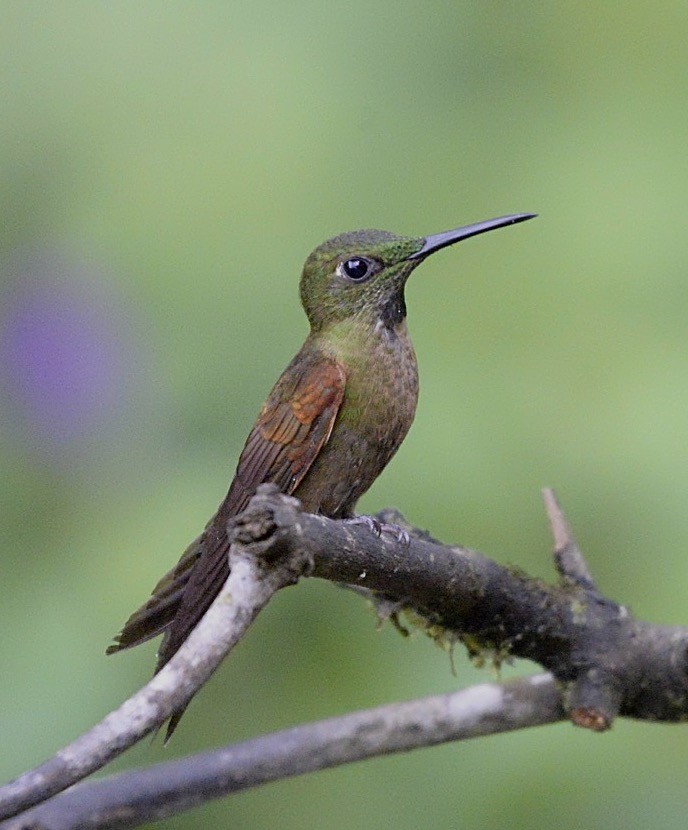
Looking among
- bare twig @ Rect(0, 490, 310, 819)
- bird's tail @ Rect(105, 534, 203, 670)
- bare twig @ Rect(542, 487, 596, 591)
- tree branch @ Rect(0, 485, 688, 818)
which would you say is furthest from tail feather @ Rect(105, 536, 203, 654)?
bare twig @ Rect(542, 487, 596, 591)

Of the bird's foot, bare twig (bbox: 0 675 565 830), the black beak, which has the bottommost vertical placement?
bare twig (bbox: 0 675 565 830)

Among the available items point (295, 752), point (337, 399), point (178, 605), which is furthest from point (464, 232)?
point (295, 752)

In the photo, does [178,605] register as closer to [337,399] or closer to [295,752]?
[295,752]

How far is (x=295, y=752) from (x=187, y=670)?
0.97 m

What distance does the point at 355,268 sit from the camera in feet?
8.83

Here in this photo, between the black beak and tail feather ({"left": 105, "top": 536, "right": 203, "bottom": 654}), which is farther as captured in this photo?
the black beak

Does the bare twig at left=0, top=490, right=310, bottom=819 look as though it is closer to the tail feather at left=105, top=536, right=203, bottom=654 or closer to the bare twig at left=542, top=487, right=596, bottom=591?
the tail feather at left=105, top=536, right=203, bottom=654

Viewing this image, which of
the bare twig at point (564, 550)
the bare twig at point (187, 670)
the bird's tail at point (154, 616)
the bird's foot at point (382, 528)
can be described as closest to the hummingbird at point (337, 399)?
the bird's tail at point (154, 616)

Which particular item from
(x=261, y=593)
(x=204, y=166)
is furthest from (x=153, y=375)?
(x=261, y=593)

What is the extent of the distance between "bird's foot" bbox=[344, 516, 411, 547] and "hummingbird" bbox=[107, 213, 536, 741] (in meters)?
0.12

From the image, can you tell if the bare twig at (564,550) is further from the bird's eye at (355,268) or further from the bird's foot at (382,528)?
the bird's eye at (355,268)

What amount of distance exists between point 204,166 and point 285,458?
1.52 m

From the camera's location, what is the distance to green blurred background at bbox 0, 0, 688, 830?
2.93 meters

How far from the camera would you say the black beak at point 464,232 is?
7.32 ft
